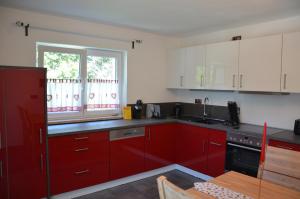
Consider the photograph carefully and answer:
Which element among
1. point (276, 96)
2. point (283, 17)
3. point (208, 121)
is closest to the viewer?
point (283, 17)

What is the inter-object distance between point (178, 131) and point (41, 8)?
2549 mm

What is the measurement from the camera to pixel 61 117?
10.4ft

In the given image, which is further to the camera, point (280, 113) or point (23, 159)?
point (280, 113)

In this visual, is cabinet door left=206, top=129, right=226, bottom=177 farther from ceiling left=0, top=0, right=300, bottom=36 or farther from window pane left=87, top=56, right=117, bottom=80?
window pane left=87, top=56, right=117, bottom=80

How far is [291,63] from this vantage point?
2.65m

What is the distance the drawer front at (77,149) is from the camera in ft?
8.54

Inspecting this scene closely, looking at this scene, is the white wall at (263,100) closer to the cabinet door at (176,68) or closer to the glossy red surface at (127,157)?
the cabinet door at (176,68)

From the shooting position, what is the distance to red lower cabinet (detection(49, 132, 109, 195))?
2.62m

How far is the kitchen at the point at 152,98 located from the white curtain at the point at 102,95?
0.03 meters

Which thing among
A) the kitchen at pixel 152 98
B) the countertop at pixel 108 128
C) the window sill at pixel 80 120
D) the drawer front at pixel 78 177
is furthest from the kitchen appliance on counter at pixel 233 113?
the drawer front at pixel 78 177

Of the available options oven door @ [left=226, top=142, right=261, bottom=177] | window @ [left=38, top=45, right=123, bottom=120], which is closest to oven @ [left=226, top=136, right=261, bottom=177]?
oven door @ [left=226, top=142, right=261, bottom=177]

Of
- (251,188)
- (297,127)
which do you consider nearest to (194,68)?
(297,127)

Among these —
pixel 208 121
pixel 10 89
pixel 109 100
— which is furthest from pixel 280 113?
pixel 10 89

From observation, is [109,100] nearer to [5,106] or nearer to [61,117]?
[61,117]
